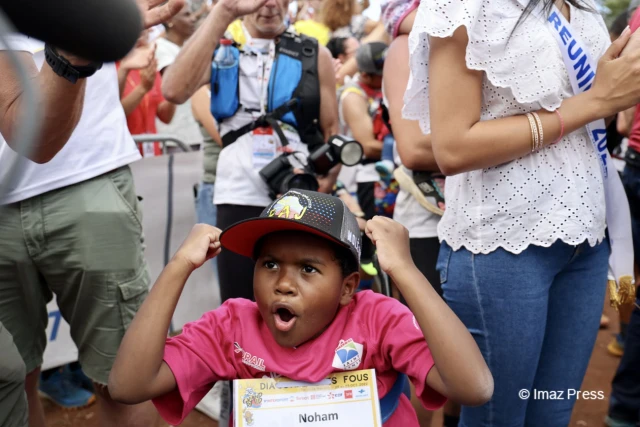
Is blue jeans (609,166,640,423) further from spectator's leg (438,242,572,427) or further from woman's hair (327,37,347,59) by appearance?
woman's hair (327,37,347,59)

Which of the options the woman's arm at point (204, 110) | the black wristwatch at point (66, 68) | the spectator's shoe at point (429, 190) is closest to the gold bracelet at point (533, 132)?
the spectator's shoe at point (429, 190)

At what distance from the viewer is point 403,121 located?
2277mm

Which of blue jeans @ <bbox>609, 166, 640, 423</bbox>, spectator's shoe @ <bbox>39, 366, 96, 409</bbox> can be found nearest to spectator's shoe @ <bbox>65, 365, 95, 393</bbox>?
spectator's shoe @ <bbox>39, 366, 96, 409</bbox>

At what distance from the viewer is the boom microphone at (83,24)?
0.79m

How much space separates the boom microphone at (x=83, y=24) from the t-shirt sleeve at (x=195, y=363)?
975 mm

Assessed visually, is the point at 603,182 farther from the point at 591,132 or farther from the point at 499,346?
the point at 499,346

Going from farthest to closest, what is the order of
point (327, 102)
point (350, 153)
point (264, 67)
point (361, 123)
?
point (361, 123)
point (327, 102)
point (264, 67)
point (350, 153)

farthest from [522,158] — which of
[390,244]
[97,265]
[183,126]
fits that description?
[183,126]

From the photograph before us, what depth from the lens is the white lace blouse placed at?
1.67 meters

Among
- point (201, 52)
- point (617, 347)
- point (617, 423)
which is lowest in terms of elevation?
point (617, 347)

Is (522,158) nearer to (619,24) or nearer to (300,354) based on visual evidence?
(300,354)

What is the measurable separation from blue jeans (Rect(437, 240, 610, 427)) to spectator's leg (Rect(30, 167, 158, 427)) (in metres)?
1.09

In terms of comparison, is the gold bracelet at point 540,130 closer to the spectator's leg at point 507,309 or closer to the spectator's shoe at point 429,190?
the spectator's leg at point 507,309

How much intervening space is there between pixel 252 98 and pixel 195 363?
1.53m
